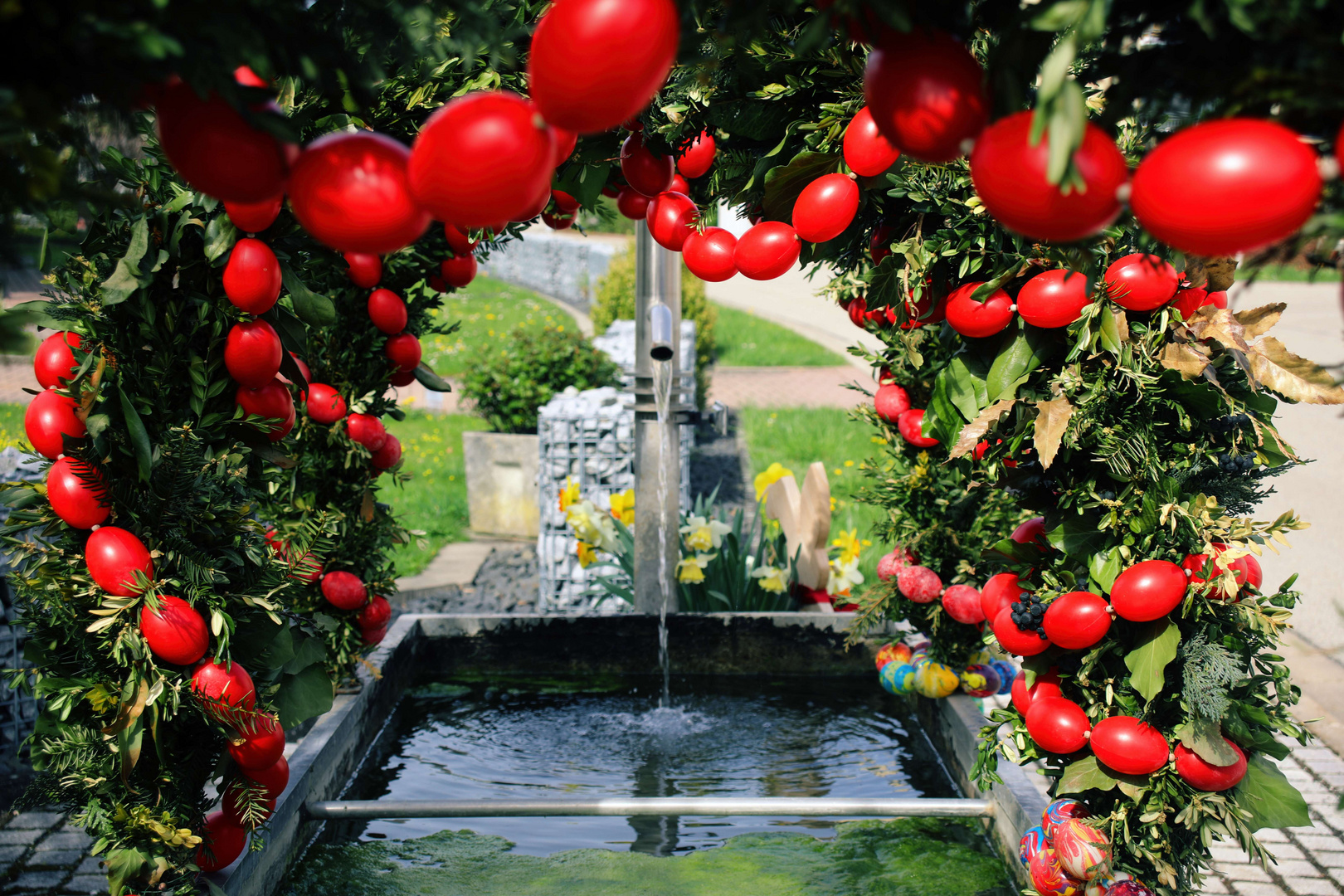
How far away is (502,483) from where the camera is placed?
7.05 metres

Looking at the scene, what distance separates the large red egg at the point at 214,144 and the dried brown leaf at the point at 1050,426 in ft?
4.78

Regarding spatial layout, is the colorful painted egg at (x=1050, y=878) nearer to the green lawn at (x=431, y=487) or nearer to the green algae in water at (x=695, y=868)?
the green algae in water at (x=695, y=868)

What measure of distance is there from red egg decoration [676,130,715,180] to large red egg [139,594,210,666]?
1296 mm

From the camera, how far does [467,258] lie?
324 cm

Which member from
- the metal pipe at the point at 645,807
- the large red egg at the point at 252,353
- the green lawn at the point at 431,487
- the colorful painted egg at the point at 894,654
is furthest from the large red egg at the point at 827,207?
the green lawn at the point at 431,487

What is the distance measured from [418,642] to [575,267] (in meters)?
15.9

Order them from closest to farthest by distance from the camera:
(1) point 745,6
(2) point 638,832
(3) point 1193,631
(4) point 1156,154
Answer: (4) point 1156,154 < (1) point 745,6 < (3) point 1193,631 < (2) point 638,832

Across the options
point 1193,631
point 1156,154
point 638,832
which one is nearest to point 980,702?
point 638,832

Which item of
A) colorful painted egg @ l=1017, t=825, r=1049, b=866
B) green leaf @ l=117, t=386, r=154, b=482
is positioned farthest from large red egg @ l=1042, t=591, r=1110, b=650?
green leaf @ l=117, t=386, r=154, b=482

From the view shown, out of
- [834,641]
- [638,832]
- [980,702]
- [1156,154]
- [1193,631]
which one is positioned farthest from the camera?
[834,641]

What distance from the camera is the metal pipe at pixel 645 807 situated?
2.86 metres

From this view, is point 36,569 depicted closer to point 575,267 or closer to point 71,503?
point 71,503

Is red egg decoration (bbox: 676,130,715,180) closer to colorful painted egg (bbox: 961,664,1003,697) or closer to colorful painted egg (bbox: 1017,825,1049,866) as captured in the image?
colorful painted egg (bbox: 1017,825,1049,866)

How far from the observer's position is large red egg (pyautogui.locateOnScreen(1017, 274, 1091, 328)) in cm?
183
